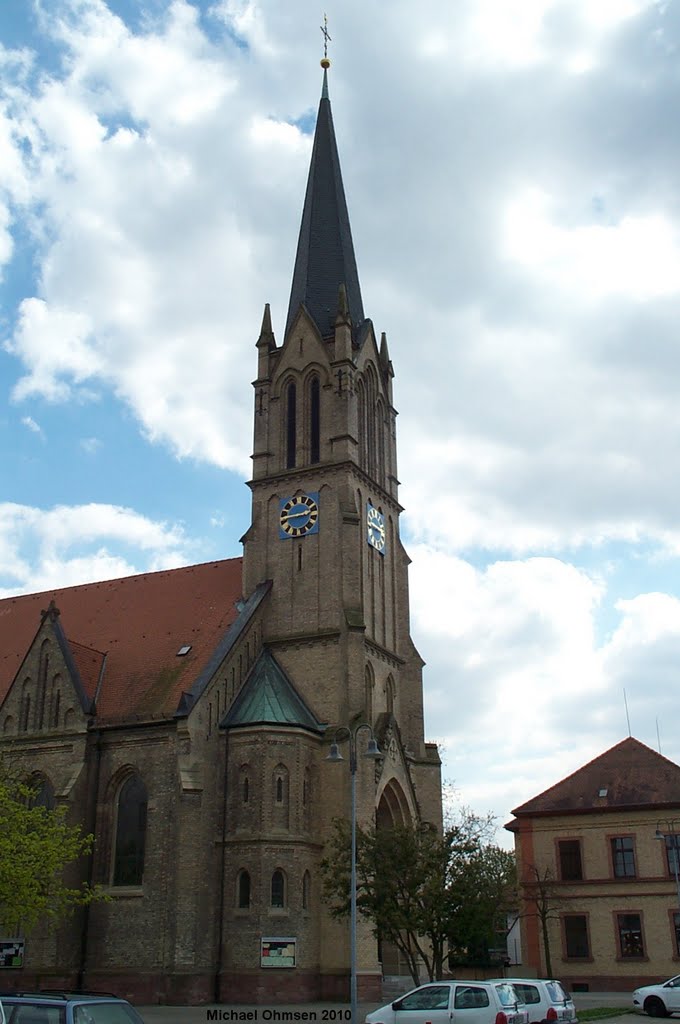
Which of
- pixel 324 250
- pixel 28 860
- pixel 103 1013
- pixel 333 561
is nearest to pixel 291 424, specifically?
pixel 333 561

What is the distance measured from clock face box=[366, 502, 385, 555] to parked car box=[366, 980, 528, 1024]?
82.7ft

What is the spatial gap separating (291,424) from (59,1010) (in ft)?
118

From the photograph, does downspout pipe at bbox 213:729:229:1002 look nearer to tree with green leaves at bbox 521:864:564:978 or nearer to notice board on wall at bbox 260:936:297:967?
notice board on wall at bbox 260:936:297:967

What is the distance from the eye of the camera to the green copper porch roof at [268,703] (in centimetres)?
3828

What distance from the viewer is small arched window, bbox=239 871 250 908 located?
36.0m

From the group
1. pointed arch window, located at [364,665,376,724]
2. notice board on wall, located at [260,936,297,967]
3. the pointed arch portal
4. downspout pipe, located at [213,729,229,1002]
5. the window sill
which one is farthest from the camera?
pointed arch window, located at [364,665,376,724]

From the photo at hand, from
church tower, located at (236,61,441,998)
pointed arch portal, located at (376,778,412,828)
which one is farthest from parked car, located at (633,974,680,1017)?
pointed arch portal, located at (376,778,412,828)

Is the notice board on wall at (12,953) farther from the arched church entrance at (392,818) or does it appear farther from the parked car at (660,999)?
the parked car at (660,999)

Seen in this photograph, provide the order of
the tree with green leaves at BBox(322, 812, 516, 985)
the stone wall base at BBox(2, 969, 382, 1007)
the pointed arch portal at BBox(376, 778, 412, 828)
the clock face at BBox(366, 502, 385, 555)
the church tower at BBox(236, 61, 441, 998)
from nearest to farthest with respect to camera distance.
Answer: the tree with green leaves at BBox(322, 812, 516, 985) < the stone wall base at BBox(2, 969, 382, 1007) < the church tower at BBox(236, 61, 441, 998) < the pointed arch portal at BBox(376, 778, 412, 828) < the clock face at BBox(366, 502, 385, 555)

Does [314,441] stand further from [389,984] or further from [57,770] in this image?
[389,984]

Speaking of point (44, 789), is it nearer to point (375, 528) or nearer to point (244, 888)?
point (244, 888)

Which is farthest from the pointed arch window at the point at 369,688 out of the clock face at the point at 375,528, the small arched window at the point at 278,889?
the small arched window at the point at 278,889

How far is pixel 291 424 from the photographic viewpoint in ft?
155

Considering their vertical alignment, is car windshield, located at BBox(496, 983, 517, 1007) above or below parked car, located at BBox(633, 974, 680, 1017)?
above
